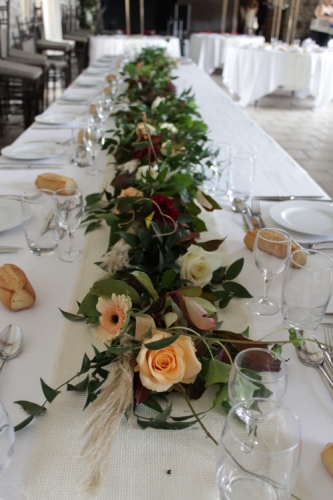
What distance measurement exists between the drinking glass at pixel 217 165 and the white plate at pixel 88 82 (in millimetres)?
2185

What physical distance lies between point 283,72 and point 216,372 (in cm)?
683

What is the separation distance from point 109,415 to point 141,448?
0.24 ft

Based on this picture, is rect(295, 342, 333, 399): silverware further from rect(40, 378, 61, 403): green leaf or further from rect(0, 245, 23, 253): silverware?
rect(0, 245, 23, 253): silverware

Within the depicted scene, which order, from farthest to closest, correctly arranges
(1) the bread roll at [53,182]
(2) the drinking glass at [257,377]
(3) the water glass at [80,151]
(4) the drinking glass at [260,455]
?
(3) the water glass at [80,151] → (1) the bread roll at [53,182] → (2) the drinking glass at [257,377] → (4) the drinking glass at [260,455]

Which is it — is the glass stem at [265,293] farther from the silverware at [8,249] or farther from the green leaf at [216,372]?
the silverware at [8,249]

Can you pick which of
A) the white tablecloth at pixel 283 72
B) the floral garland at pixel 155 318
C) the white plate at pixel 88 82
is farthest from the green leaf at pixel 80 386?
the white tablecloth at pixel 283 72

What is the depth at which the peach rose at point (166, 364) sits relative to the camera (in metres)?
0.60

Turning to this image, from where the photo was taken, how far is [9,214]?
124cm

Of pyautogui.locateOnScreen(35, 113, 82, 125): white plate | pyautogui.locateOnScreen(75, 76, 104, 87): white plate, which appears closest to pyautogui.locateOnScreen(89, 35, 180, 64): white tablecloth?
pyautogui.locateOnScreen(75, 76, 104, 87): white plate

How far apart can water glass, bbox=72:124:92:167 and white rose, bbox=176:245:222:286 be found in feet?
3.24

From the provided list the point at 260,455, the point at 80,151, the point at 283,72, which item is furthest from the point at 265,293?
the point at 283,72

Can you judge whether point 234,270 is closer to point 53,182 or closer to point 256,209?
point 256,209

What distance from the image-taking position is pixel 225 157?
1.57 m

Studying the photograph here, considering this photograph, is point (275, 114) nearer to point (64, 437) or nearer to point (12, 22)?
point (12, 22)
